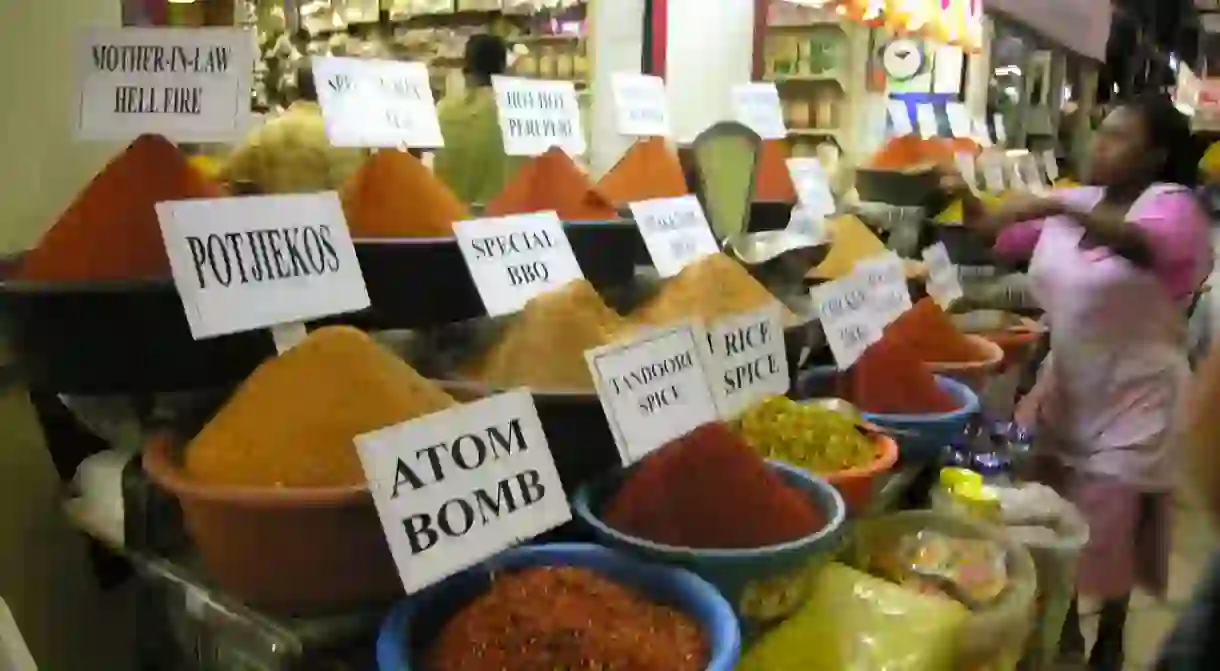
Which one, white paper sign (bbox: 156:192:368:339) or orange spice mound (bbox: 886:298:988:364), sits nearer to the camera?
white paper sign (bbox: 156:192:368:339)

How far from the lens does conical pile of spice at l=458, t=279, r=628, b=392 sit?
88 centimetres

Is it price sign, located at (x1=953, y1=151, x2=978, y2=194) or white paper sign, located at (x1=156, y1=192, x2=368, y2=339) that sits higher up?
white paper sign, located at (x1=156, y1=192, x2=368, y2=339)

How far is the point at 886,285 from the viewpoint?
1.46 meters

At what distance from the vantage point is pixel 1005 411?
6.51ft

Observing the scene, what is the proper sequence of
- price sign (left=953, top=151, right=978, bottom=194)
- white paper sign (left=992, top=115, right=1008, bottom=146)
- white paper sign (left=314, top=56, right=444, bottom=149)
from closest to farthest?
white paper sign (left=314, top=56, right=444, bottom=149), price sign (left=953, top=151, right=978, bottom=194), white paper sign (left=992, top=115, right=1008, bottom=146)

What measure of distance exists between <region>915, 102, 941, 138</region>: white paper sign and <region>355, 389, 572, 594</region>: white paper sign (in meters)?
2.56

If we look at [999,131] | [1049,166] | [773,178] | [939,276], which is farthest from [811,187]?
[999,131]

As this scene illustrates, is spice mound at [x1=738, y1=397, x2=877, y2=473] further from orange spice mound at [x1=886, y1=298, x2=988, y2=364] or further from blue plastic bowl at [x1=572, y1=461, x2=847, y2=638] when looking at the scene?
orange spice mound at [x1=886, y1=298, x2=988, y2=364]

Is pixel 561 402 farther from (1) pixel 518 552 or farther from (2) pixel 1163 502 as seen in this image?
(2) pixel 1163 502

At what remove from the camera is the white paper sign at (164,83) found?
2.80 ft

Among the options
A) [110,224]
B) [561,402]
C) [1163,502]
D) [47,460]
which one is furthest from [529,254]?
[1163,502]

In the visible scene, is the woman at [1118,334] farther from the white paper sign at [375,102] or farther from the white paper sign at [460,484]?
the white paper sign at [460,484]

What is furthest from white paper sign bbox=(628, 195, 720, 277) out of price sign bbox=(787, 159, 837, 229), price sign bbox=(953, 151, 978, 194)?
price sign bbox=(953, 151, 978, 194)

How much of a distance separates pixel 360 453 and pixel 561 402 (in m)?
0.23
